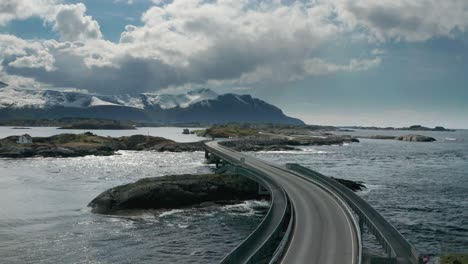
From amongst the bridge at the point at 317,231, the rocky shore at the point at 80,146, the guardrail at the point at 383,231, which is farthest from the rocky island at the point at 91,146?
the guardrail at the point at 383,231

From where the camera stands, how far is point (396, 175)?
99875 mm

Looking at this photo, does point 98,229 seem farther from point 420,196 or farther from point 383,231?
point 420,196

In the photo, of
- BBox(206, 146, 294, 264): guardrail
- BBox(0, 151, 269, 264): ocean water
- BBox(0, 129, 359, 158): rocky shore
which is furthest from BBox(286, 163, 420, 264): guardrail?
BBox(0, 129, 359, 158): rocky shore

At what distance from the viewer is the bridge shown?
31.3 m

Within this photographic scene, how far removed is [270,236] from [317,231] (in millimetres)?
4509

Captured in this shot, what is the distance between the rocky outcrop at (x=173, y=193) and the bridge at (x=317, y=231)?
8392 millimetres

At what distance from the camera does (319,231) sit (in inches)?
1485

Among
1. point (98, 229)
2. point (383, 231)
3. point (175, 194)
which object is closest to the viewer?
point (383, 231)

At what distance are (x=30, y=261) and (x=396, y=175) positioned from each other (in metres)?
82.9

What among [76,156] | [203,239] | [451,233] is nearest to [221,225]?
[203,239]

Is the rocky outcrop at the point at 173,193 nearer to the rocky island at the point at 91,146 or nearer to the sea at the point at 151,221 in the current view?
the sea at the point at 151,221

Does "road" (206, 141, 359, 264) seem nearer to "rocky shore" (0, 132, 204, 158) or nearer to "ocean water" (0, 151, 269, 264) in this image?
"ocean water" (0, 151, 269, 264)

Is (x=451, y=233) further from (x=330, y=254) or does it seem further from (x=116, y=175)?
(x=116, y=175)

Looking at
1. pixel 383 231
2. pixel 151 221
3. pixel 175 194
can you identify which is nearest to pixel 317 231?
pixel 383 231
